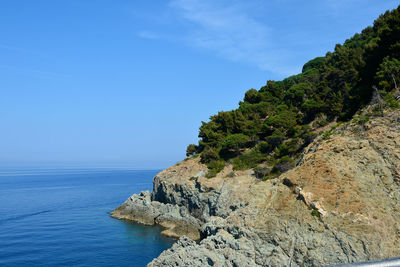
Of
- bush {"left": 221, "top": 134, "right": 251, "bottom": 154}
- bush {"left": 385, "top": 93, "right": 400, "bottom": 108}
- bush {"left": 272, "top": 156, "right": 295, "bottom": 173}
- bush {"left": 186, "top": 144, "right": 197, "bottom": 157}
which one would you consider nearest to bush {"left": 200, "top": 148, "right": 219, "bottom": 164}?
bush {"left": 221, "top": 134, "right": 251, "bottom": 154}

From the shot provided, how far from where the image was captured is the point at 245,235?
66.2ft

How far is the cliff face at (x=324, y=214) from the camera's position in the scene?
56.5 feet

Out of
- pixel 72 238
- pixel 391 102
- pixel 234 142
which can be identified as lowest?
pixel 72 238

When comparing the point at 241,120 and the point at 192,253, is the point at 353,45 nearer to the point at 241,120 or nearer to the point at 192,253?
the point at 241,120

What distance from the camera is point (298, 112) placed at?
50.9 meters

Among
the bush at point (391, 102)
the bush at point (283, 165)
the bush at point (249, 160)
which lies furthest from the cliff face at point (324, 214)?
the bush at point (249, 160)

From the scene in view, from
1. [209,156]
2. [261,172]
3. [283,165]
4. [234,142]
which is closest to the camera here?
[283,165]

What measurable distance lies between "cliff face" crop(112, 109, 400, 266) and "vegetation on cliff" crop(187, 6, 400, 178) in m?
5.71

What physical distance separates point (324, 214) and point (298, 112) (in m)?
34.9

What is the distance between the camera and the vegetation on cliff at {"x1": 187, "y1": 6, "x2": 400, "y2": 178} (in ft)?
110

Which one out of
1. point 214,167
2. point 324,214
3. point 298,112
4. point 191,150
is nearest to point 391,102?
point 324,214

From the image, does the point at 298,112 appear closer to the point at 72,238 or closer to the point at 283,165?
the point at 283,165

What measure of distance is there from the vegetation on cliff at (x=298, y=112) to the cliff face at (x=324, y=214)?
5.71m

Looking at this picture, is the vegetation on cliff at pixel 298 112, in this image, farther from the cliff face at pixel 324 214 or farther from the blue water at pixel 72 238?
the blue water at pixel 72 238
